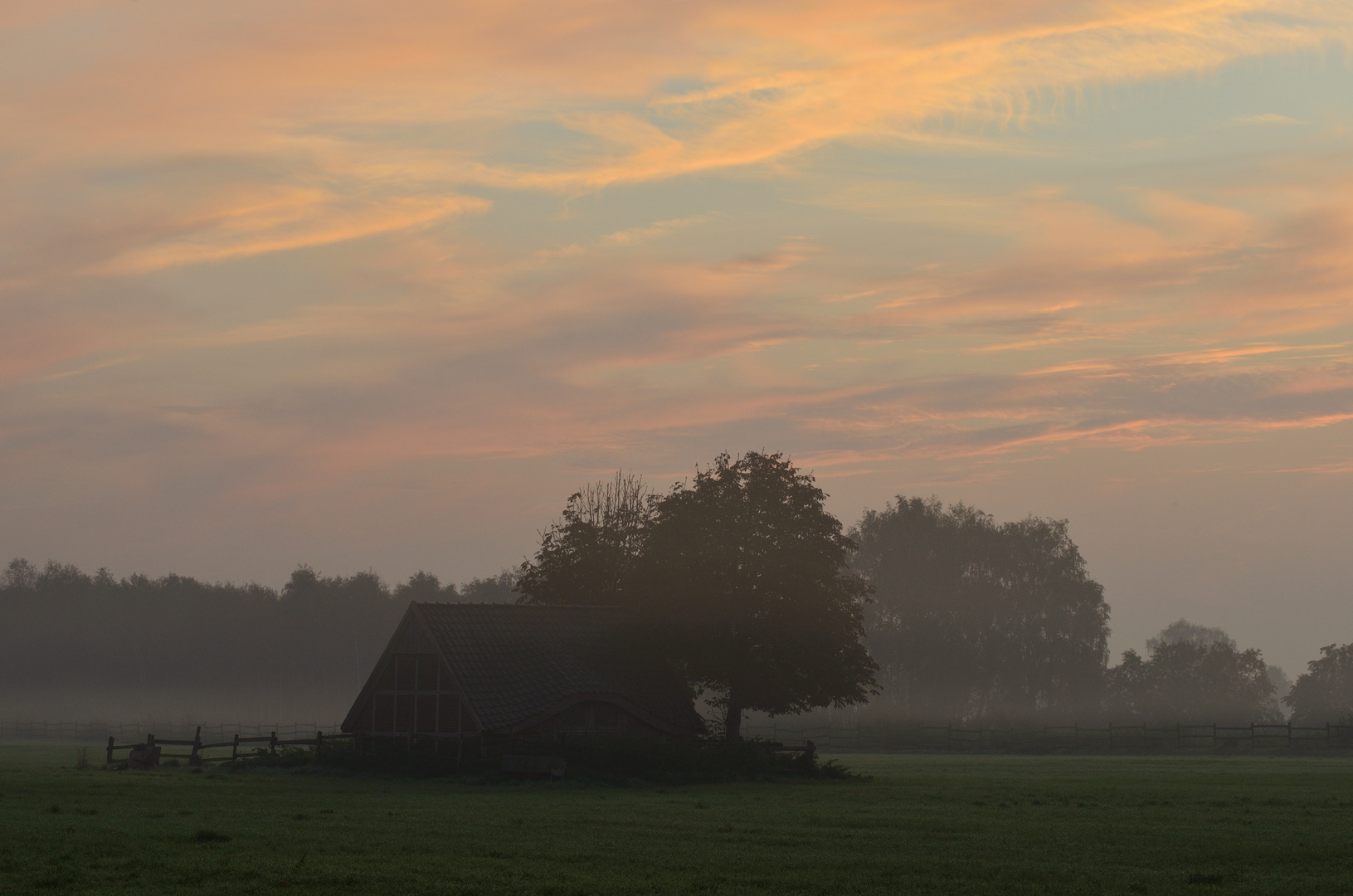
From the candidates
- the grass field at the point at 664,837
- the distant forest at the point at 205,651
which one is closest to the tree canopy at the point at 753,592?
the grass field at the point at 664,837

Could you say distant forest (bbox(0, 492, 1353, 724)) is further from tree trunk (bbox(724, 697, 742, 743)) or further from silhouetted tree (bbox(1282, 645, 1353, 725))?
tree trunk (bbox(724, 697, 742, 743))

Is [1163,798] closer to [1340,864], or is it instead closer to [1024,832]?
[1024,832]

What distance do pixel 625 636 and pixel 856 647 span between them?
10.4m

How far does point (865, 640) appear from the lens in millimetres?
136625

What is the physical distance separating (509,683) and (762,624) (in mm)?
10736

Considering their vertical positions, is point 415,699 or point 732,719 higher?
point 415,699

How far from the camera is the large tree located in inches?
2185

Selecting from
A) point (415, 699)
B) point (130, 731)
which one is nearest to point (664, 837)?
point (415, 699)

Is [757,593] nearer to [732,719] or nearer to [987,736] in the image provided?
[732,719]

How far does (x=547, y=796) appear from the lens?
135 feet

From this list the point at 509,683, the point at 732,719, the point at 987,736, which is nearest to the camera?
the point at 509,683

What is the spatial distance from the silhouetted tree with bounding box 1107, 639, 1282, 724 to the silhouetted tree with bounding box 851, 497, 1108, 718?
18.5 feet

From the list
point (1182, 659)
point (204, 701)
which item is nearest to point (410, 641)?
point (1182, 659)

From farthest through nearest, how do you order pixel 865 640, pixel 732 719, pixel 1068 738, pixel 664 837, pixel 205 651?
pixel 205 651
pixel 865 640
pixel 1068 738
pixel 732 719
pixel 664 837
